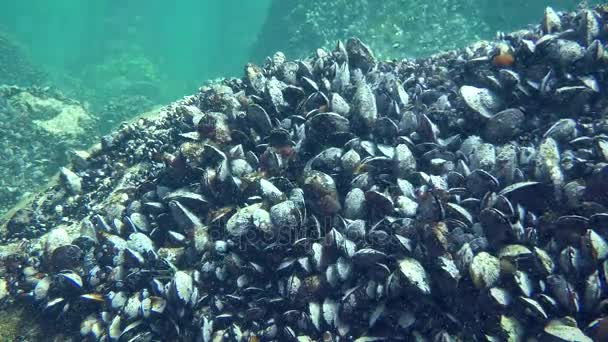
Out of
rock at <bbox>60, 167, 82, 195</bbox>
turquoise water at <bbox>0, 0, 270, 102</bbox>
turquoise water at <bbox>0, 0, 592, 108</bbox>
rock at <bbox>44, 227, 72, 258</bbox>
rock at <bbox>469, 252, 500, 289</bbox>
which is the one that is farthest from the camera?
turquoise water at <bbox>0, 0, 270, 102</bbox>

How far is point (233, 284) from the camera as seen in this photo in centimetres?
345

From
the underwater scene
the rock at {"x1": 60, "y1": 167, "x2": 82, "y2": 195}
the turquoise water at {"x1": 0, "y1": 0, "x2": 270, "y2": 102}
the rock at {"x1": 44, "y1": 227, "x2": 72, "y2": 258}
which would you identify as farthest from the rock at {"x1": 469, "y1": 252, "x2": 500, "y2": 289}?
the turquoise water at {"x1": 0, "y1": 0, "x2": 270, "y2": 102}

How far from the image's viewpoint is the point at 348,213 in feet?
11.3

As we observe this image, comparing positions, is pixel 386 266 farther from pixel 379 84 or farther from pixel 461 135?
pixel 379 84

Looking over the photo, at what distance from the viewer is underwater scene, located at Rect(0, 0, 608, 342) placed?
111 inches

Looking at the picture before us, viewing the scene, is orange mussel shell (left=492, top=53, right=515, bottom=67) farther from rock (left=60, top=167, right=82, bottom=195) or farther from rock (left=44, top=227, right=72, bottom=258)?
rock (left=60, top=167, right=82, bottom=195)

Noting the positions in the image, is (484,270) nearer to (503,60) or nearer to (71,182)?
(503,60)

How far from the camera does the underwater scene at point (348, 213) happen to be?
111 inches

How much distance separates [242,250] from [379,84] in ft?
9.12

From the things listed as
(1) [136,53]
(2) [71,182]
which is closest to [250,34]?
(1) [136,53]

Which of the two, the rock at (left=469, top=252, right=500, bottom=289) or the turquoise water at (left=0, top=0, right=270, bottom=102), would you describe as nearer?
the rock at (left=469, top=252, right=500, bottom=289)

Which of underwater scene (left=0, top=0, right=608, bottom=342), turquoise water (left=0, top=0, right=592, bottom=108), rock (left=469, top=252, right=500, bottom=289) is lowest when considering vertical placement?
rock (left=469, top=252, right=500, bottom=289)

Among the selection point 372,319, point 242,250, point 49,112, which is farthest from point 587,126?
point 49,112

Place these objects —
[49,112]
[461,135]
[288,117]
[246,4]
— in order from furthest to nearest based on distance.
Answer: [246,4] < [49,112] < [288,117] < [461,135]
